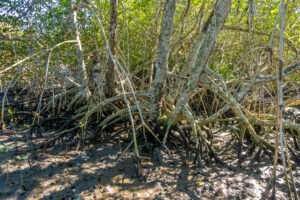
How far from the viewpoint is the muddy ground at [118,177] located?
8.11 ft

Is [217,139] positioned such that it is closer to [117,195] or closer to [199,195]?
[199,195]

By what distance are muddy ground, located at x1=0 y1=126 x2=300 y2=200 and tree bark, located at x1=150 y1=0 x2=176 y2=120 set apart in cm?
73

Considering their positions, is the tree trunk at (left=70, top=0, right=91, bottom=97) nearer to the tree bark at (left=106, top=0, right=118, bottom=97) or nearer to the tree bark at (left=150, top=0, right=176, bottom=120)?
the tree bark at (left=106, top=0, right=118, bottom=97)

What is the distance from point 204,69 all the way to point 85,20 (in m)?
2.89

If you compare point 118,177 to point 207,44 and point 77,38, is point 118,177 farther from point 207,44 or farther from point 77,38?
point 77,38

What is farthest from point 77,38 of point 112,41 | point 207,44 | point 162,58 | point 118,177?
point 118,177

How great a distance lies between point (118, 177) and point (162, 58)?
158 centimetres

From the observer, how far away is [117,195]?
8.09 feet

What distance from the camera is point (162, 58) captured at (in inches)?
121

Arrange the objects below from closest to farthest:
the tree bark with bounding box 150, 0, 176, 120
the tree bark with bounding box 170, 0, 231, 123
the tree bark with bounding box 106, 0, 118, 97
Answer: the tree bark with bounding box 170, 0, 231, 123 < the tree bark with bounding box 150, 0, 176, 120 < the tree bark with bounding box 106, 0, 118, 97

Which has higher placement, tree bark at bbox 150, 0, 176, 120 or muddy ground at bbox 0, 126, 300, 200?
tree bark at bbox 150, 0, 176, 120

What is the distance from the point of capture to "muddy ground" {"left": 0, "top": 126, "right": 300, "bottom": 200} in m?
2.47

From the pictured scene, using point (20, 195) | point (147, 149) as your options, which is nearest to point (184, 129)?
point (147, 149)

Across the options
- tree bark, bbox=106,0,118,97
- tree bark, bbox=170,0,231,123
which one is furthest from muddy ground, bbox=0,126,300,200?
tree bark, bbox=106,0,118,97
